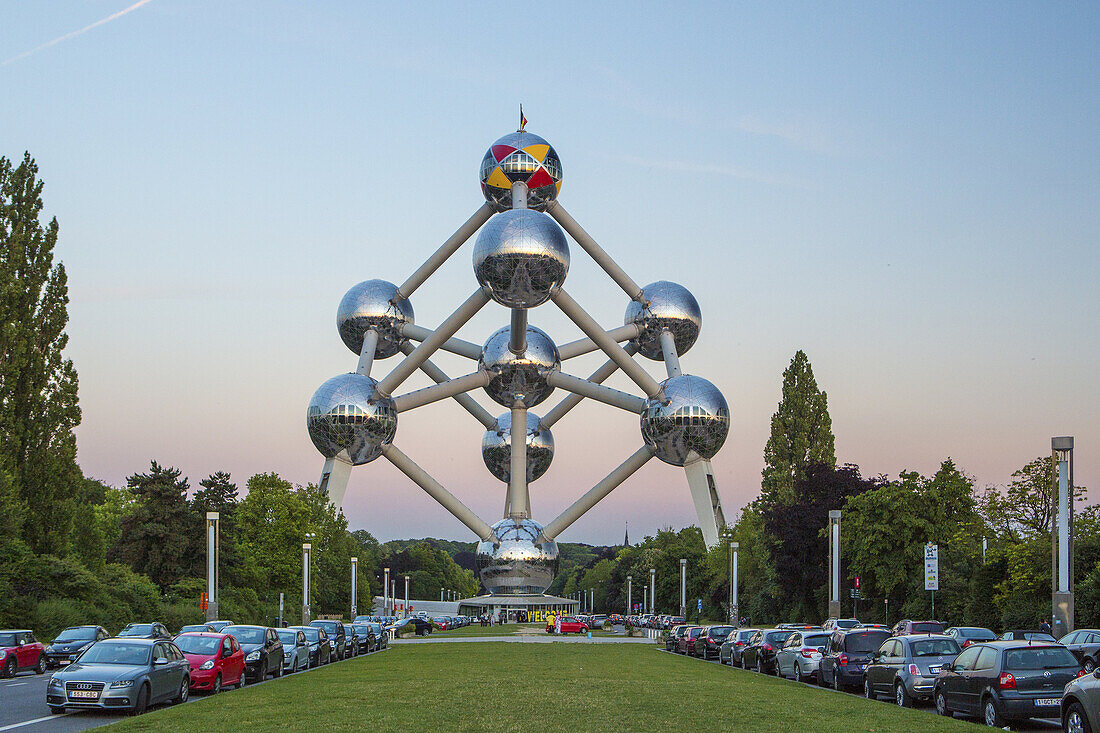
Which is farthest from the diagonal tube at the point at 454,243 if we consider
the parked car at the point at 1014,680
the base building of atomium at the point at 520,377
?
the parked car at the point at 1014,680

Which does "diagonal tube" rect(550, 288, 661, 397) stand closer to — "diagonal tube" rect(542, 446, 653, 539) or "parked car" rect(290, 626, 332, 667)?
"diagonal tube" rect(542, 446, 653, 539)

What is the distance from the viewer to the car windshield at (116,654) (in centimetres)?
1977

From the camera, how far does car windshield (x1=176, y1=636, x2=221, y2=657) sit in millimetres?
23672

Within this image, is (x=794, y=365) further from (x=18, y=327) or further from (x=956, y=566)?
(x=18, y=327)

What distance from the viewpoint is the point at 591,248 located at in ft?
201

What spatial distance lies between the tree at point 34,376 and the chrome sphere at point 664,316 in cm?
3072

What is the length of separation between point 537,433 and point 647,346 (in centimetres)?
775

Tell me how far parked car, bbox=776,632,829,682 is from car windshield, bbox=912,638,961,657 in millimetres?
5488

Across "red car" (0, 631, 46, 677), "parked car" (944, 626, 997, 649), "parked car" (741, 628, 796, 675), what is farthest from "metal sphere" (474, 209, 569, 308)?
"parked car" (944, 626, 997, 649)

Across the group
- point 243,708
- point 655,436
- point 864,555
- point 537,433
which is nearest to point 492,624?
point 537,433

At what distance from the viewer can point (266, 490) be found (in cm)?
6694

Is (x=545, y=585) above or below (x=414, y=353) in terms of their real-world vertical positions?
below

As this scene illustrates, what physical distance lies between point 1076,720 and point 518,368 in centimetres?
4620

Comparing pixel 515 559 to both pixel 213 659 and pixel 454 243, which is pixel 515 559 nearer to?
pixel 454 243
